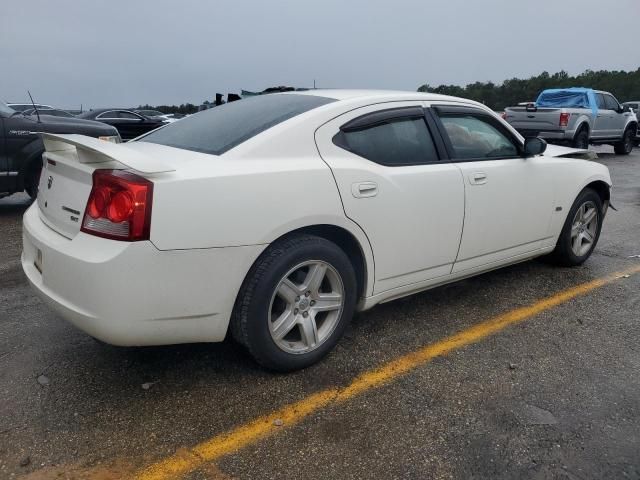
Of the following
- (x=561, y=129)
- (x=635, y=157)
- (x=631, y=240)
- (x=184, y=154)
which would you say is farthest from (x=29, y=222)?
(x=635, y=157)

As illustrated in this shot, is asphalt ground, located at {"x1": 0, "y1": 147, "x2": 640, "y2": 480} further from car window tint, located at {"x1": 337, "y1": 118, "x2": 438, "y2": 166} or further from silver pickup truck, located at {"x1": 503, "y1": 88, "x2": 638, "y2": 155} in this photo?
silver pickup truck, located at {"x1": 503, "y1": 88, "x2": 638, "y2": 155}

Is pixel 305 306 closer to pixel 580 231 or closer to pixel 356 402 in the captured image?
pixel 356 402

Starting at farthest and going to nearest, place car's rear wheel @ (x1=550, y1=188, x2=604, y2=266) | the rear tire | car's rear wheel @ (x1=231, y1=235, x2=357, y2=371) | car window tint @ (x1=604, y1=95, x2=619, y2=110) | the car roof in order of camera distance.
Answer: car window tint @ (x1=604, y1=95, x2=619, y2=110) < the rear tire < car's rear wheel @ (x1=550, y1=188, x2=604, y2=266) < the car roof < car's rear wheel @ (x1=231, y1=235, x2=357, y2=371)

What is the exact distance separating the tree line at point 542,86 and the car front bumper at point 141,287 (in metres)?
47.2

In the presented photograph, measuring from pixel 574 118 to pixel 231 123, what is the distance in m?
13.2

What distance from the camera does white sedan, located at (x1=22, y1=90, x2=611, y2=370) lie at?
236cm

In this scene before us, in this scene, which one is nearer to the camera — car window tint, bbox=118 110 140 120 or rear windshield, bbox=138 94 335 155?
rear windshield, bbox=138 94 335 155

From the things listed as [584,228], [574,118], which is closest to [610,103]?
[574,118]

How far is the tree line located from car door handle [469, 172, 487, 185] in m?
45.7

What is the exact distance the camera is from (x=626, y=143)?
1706 centimetres

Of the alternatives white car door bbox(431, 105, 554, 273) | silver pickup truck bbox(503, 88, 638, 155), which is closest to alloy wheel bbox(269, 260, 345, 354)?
white car door bbox(431, 105, 554, 273)

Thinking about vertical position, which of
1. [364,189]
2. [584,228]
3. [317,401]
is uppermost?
[364,189]

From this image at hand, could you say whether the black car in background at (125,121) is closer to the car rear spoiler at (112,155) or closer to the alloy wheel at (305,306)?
the car rear spoiler at (112,155)

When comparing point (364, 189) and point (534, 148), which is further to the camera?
point (534, 148)
